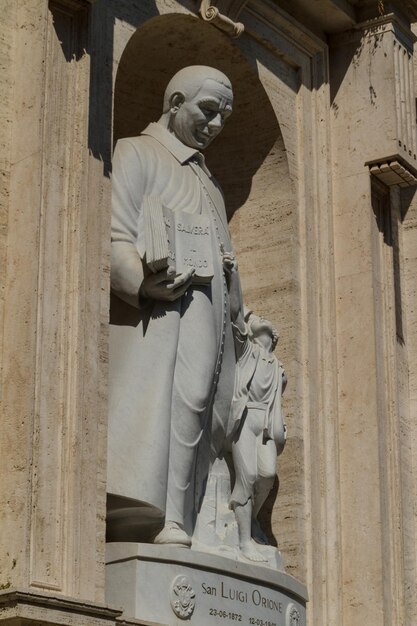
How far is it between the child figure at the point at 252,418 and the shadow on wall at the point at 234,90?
1373 millimetres

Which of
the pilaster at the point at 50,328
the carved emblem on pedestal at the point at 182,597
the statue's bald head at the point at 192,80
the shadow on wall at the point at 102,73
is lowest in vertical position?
the carved emblem on pedestal at the point at 182,597

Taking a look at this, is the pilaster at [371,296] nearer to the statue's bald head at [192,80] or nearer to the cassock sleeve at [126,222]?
the statue's bald head at [192,80]

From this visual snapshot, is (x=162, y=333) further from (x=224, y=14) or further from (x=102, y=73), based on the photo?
(x=224, y=14)

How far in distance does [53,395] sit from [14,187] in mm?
1025

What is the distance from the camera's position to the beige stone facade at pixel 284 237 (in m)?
8.52

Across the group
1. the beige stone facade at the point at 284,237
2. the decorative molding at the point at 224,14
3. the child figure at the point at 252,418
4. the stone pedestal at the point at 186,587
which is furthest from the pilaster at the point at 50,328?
the decorative molding at the point at 224,14

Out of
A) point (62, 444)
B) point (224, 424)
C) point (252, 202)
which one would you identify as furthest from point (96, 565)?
point (252, 202)

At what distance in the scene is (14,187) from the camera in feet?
28.6

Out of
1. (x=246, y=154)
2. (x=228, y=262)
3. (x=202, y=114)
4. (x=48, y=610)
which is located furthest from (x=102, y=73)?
(x=48, y=610)

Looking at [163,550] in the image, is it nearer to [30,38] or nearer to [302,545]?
[302,545]

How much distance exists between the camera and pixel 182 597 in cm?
887

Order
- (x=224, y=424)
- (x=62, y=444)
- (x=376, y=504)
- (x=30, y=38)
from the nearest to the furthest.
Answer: (x=62, y=444) < (x=30, y=38) < (x=224, y=424) < (x=376, y=504)

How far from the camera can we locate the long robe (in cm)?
905

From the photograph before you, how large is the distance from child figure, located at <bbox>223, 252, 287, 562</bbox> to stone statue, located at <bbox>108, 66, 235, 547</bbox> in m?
0.13
